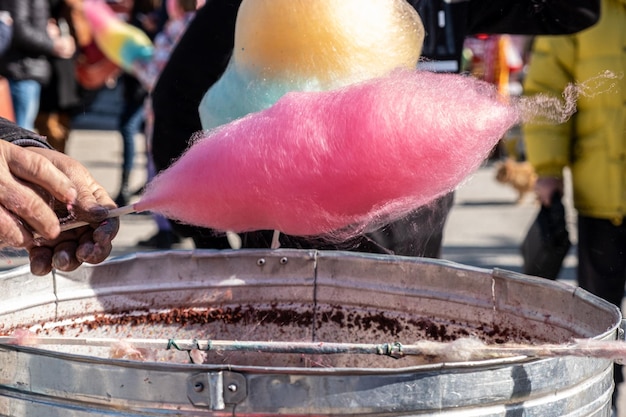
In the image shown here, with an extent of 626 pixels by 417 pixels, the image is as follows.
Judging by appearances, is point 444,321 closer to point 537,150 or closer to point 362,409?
point 362,409

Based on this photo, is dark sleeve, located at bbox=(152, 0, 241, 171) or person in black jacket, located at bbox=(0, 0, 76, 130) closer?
dark sleeve, located at bbox=(152, 0, 241, 171)

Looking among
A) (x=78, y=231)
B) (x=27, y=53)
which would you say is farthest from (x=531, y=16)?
(x=27, y=53)

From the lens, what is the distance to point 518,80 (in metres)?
9.13

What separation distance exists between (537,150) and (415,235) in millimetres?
1340

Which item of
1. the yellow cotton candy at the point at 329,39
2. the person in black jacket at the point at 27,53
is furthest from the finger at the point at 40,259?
the person in black jacket at the point at 27,53

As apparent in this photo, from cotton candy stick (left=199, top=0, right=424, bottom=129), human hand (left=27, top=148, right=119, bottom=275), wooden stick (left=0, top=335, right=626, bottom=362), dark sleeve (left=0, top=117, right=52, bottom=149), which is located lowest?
wooden stick (left=0, top=335, right=626, bottom=362)

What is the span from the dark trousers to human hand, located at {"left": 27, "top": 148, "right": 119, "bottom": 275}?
1.99 meters

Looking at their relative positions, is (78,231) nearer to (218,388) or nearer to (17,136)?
(17,136)

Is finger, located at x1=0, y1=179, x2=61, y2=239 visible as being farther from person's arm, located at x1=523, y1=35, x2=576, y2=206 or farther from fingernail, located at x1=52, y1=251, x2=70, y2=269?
person's arm, located at x1=523, y1=35, x2=576, y2=206

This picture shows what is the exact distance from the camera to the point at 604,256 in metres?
3.05

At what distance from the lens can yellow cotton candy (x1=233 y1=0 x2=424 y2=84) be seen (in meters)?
1.60

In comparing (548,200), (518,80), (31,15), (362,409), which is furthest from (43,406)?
(518,80)

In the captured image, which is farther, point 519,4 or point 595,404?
point 519,4

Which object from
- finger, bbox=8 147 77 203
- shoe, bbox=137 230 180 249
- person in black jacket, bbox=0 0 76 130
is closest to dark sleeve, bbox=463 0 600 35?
finger, bbox=8 147 77 203
